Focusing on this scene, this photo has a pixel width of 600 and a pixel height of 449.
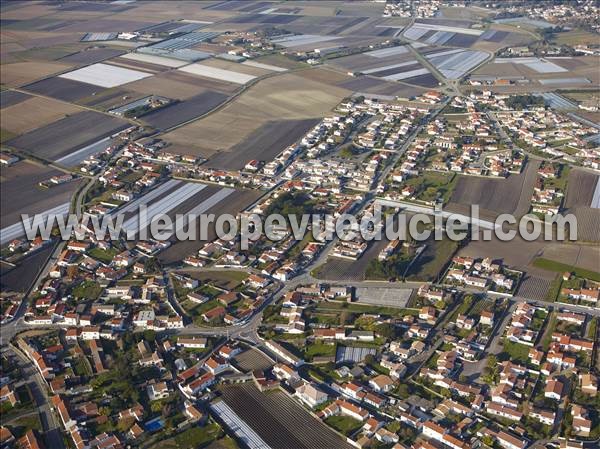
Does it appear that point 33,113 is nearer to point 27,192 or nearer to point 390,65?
point 27,192

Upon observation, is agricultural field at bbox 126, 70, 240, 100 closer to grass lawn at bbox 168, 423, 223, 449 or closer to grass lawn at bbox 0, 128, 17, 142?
grass lawn at bbox 0, 128, 17, 142

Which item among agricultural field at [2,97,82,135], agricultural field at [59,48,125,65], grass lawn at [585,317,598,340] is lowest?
grass lawn at [585,317,598,340]

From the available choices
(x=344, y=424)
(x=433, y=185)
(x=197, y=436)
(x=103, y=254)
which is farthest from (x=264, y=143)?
(x=197, y=436)

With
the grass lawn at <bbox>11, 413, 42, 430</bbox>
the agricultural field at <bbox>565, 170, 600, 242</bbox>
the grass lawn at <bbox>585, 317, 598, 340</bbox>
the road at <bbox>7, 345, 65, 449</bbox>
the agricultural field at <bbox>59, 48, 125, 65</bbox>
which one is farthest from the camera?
the agricultural field at <bbox>59, 48, 125, 65</bbox>

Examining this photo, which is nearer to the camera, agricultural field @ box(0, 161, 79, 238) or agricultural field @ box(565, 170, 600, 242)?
agricultural field @ box(565, 170, 600, 242)

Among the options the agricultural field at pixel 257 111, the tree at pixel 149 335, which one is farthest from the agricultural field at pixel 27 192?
the tree at pixel 149 335

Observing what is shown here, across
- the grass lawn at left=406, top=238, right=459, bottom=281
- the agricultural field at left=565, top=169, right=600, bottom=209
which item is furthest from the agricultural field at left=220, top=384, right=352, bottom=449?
the agricultural field at left=565, top=169, right=600, bottom=209
